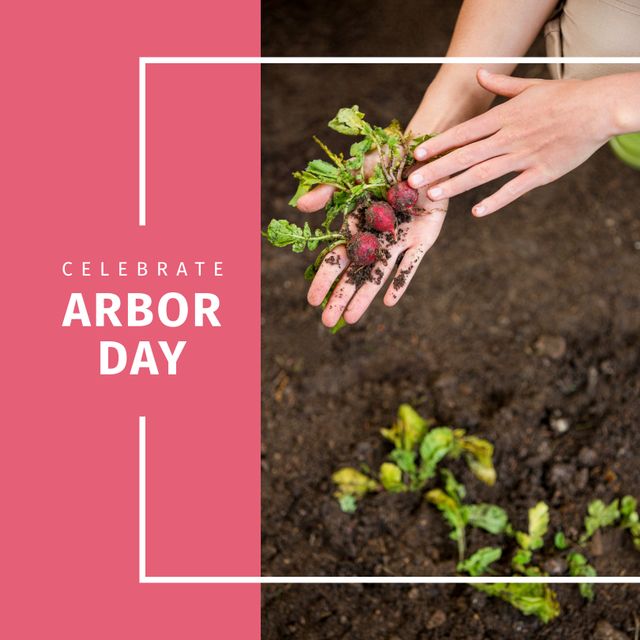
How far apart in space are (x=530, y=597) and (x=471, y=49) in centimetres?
187

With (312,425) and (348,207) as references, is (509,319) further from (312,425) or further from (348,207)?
(348,207)

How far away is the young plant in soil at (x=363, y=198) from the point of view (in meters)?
2.41

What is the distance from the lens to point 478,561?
283cm

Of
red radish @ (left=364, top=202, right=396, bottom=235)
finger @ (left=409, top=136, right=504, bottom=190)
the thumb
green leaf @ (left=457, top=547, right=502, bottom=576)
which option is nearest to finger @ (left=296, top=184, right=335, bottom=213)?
red radish @ (left=364, top=202, right=396, bottom=235)

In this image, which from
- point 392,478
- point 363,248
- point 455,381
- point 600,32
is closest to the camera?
point 363,248

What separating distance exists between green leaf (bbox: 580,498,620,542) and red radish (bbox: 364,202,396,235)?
53.2 inches

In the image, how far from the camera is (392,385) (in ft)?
11.1

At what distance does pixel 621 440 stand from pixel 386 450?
0.93 meters

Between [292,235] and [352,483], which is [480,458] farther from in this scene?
[292,235]

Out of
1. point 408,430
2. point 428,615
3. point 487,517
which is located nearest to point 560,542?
point 487,517

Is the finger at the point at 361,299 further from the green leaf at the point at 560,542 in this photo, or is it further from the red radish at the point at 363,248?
the green leaf at the point at 560,542

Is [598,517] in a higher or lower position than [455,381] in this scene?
lower

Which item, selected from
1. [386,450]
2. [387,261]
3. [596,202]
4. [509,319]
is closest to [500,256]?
[509,319]

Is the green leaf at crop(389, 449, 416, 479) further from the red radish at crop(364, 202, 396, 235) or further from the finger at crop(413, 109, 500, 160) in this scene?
the finger at crop(413, 109, 500, 160)
